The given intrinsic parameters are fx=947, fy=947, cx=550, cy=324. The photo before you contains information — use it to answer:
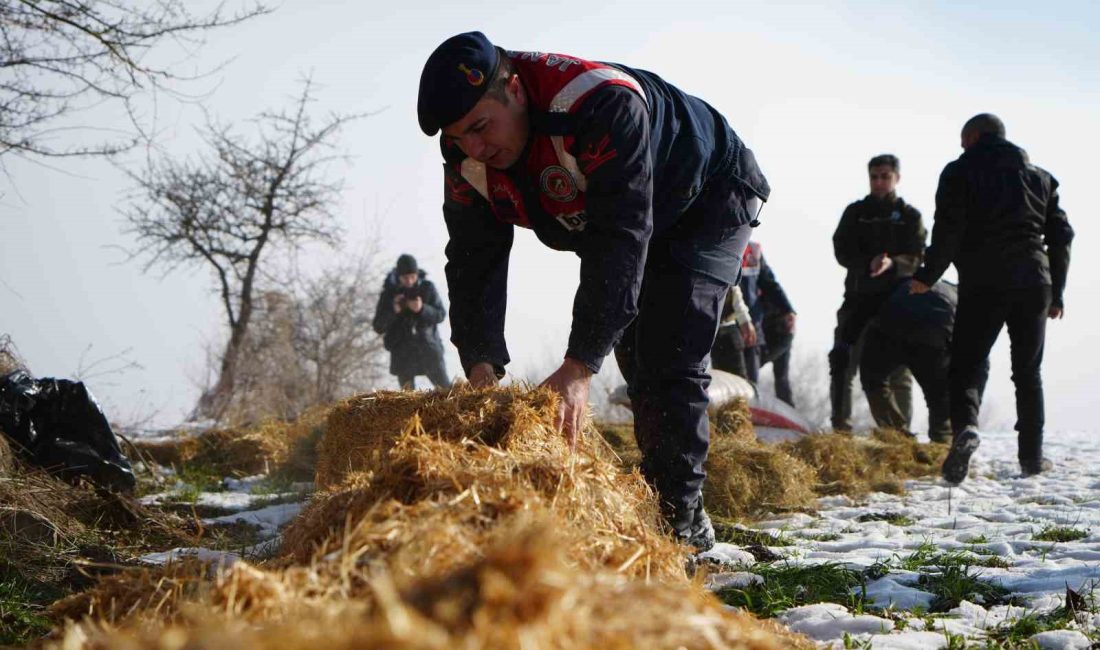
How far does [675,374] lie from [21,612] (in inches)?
96.1

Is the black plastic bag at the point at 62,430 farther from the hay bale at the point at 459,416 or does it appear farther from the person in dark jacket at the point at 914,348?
the person in dark jacket at the point at 914,348

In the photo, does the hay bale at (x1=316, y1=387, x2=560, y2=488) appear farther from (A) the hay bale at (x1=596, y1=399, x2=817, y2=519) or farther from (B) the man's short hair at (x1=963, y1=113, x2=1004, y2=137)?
(B) the man's short hair at (x1=963, y1=113, x2=1004, y2=137)

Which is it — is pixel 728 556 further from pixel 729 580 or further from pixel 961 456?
pixel 961 456

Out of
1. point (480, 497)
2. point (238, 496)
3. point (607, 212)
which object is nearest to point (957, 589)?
point (607, 212)

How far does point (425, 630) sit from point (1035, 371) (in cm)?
657

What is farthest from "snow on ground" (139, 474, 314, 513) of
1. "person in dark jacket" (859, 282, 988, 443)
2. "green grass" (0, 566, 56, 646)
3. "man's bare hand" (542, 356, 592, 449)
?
"person in dark jacket" (859, 282, 988, 443)

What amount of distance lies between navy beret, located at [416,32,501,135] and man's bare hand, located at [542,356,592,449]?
3.13 ft

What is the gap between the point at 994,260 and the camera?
663 cm

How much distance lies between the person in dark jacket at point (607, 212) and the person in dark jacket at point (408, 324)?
8422mm

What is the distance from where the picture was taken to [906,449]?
24.1ft

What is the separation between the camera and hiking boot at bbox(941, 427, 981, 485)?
6461 millimetres

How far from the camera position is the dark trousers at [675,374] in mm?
3797

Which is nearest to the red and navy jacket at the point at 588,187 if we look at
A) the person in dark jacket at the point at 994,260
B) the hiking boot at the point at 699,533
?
the hiking boot at the point at 699,533

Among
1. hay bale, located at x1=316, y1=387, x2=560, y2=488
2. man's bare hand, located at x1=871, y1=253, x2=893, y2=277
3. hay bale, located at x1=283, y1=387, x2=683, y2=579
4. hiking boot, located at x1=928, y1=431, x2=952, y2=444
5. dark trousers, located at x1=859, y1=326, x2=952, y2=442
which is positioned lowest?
hay bale, located at x1=283, y1=387, x2=683, y2=579
